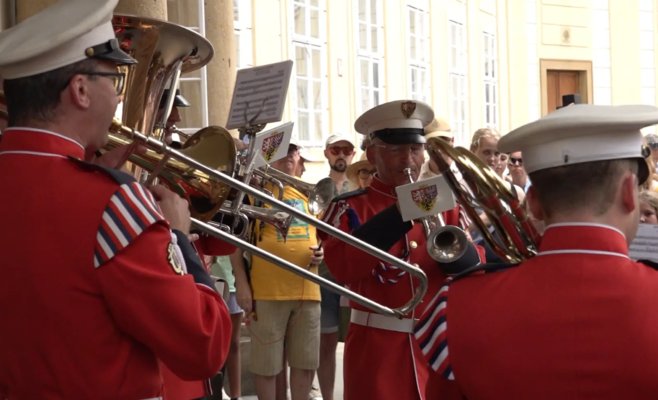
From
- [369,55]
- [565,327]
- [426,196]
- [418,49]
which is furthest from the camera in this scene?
[418,49]

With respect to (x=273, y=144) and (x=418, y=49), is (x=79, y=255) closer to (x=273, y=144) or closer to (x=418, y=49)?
(x=273, y=144)

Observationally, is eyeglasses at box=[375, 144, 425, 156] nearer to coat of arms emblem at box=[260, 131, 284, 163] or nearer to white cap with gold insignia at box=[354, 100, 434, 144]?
white cap with gold insignia at box=[354, 100, 434, 144]

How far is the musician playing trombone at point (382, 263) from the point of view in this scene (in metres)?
4.50

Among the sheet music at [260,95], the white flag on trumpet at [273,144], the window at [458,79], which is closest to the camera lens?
the sheet music at [260,95]

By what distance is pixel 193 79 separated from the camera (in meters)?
9.59

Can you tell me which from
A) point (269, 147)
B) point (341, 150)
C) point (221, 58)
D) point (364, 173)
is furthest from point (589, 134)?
point (221, 58)

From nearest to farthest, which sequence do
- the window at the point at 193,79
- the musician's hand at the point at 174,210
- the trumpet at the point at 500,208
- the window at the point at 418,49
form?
the musician's hand at the point at 174,210, the trumpet at the point at 500,208, the window at the point at 193,79, the window at the point at 418,49

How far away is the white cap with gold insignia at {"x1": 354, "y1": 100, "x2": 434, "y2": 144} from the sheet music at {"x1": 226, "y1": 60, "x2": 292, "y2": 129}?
0.42 metres

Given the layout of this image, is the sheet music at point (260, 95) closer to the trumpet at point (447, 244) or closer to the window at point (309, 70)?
the trumpet at point (447, 244)

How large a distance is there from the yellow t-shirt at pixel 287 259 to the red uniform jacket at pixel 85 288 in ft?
12.9

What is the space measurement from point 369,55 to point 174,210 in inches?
491

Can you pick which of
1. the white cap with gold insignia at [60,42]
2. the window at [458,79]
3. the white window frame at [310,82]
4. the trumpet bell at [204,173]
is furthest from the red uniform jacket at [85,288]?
the window at [458,79]

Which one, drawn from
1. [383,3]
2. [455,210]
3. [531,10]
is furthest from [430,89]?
[455,210]

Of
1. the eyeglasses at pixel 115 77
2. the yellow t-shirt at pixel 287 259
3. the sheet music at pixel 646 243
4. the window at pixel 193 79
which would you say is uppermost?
the window at pixel 193 79
